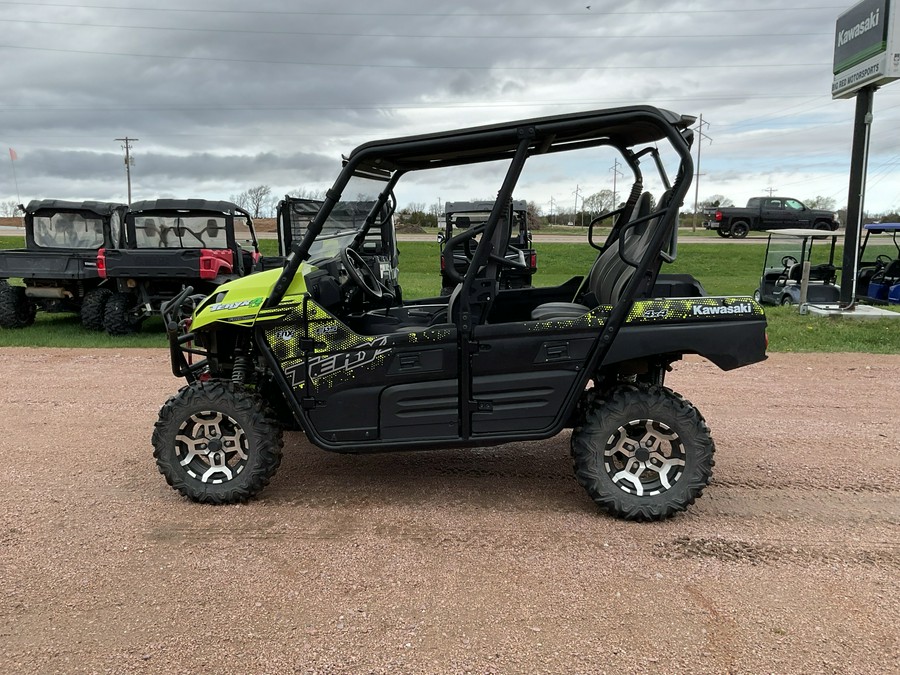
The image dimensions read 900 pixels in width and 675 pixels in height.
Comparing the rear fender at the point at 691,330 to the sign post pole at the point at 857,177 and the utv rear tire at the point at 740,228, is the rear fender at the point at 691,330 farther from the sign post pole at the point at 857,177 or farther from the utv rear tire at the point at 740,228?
the utv rear tire at the point at 740,228

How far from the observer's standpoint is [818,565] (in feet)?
10.5

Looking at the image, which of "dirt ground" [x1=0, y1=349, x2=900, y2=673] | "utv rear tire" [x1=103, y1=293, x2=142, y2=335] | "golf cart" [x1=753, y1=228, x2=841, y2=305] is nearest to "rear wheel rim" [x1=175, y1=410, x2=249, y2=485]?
"dirt ground" [x1=0, y1=349, x2=900, y2=673]

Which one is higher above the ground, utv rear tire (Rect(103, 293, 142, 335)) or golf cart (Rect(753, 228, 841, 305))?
golf cart (Rect(753, 228, 841, 305))

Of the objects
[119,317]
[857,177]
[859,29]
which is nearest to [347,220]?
[119,317]

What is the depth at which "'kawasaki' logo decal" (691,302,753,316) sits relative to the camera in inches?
143

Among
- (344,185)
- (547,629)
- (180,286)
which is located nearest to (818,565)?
(547,629)

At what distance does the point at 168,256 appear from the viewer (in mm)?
9461

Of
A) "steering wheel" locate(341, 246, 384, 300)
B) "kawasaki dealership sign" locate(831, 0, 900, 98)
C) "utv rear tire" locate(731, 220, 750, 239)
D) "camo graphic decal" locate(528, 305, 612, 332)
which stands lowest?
"camo graphic decal" locate(528, 305, 612, 332)

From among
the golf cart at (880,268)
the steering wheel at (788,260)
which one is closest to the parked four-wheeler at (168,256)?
the steering wheel at (788,260)

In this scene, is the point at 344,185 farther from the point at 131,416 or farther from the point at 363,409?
the point at 131,416

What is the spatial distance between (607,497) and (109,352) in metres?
7.30

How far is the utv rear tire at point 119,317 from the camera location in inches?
386

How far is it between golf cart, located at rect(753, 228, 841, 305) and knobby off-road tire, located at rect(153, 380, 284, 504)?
37.6 feet

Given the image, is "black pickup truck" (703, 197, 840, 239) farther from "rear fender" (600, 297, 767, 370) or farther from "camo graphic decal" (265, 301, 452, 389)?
"camo graphic decal" (265, 301, 452, 389)
